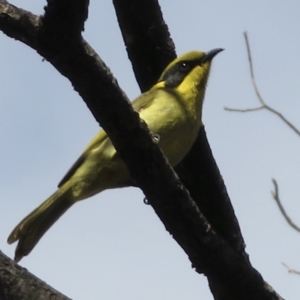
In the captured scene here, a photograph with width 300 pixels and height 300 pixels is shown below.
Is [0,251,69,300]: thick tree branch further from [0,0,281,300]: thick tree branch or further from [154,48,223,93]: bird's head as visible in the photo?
[154,48,223,93]: bird's head

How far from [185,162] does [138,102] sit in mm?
885

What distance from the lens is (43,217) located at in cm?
491

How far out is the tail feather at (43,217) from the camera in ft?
15.4

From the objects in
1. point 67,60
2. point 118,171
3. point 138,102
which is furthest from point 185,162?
point 67,60

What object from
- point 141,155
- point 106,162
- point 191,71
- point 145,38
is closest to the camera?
point 141,155

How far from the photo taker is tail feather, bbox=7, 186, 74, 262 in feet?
15.4

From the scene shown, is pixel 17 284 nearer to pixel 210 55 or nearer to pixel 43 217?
pixel 43 217

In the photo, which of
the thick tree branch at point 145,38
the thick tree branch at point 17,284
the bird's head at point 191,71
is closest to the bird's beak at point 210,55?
the bird's head at point 191,71

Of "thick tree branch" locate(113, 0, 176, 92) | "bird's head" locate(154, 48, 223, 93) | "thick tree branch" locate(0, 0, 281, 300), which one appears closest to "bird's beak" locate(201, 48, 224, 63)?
"bird's head" locate(154, 48, 223, 93)

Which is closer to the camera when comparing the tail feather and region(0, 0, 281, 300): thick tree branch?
region(0, 0, 281, 300): thick tree branch

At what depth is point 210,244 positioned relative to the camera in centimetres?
368

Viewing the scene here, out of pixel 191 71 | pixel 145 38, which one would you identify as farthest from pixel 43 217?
pixel 191 71

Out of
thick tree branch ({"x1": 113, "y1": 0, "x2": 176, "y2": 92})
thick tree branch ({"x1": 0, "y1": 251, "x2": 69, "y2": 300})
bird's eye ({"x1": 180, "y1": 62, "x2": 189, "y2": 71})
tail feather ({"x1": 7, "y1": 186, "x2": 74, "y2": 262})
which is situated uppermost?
thick tree branch ({"x1": 113, "y1": 0, "x2": 176, "y2": 92})

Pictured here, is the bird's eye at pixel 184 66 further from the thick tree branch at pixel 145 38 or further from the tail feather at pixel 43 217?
the tail feather at pixel 43 217
